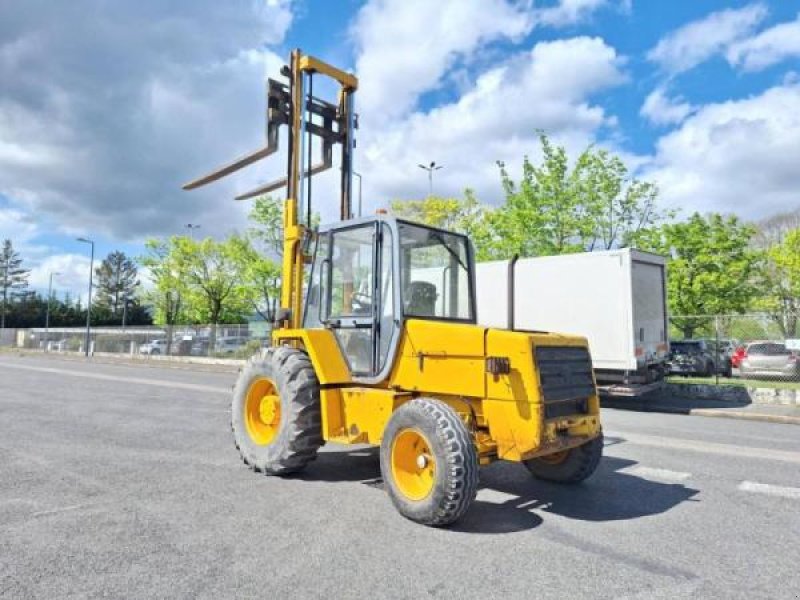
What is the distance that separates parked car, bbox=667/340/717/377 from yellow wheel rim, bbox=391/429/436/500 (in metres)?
18.1

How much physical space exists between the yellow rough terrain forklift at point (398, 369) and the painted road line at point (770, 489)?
71.1 inches

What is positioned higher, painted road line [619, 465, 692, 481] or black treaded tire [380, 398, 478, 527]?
black treaded tire [380, 398, 478, 527]

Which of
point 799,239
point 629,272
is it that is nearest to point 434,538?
point 629,272

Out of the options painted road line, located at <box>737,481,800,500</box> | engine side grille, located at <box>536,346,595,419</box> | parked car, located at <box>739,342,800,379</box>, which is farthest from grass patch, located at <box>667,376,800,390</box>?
engine side grille, located at <box>536,346,595,419</box>

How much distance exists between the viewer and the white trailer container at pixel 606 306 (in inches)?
524

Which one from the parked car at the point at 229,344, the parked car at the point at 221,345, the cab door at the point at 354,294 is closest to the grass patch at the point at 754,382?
the cab door at the point at 354,294

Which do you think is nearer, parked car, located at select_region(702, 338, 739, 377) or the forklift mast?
the forklift mast

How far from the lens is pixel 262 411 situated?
22.8 feet

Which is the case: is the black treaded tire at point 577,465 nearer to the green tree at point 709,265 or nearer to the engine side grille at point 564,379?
the engine side grille at point 564,379

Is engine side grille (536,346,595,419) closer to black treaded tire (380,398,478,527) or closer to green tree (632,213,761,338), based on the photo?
black treaded tire (380,398,478,527)

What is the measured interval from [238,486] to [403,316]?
2.38 metres

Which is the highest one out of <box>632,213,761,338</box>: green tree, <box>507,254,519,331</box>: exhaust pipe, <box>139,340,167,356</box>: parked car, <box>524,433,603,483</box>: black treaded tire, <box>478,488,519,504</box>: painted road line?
<box>632,213,761,338</box>: green tree

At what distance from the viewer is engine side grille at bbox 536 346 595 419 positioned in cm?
523

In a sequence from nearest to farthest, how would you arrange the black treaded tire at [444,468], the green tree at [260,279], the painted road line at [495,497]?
the black treaded tire at [444,468] → the painted road line at [495,497] → the green tree at [260,279]
